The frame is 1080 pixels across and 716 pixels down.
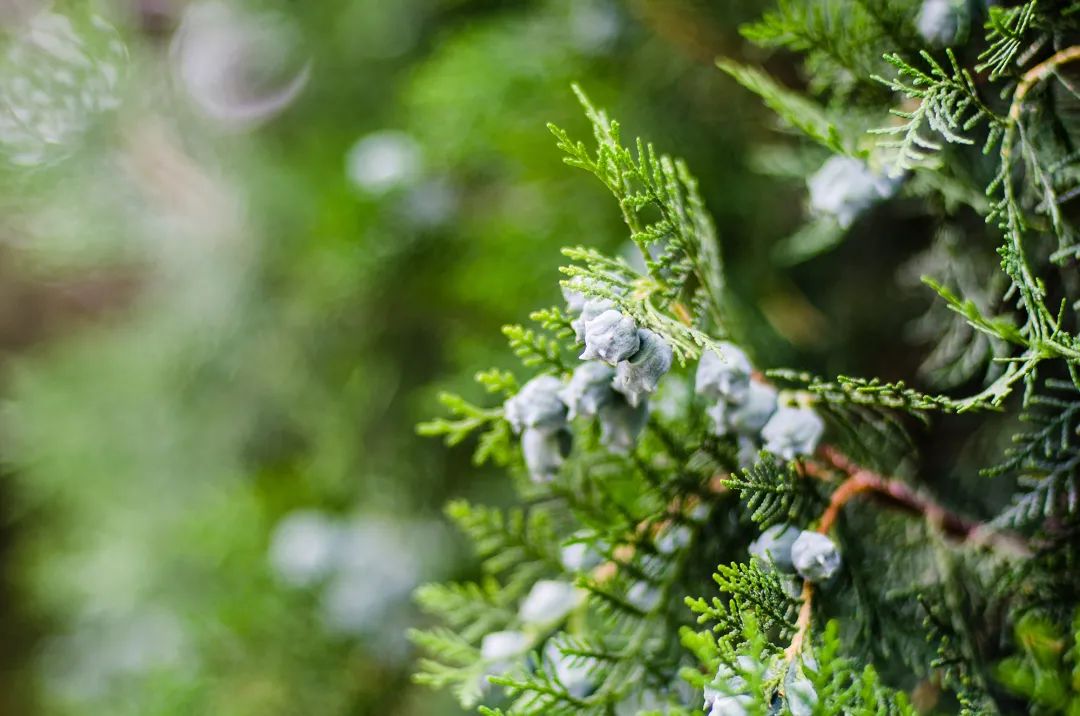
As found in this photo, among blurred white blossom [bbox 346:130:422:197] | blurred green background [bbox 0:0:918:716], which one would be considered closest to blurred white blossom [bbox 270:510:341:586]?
blurred green background [bbox 0:0:918:716]

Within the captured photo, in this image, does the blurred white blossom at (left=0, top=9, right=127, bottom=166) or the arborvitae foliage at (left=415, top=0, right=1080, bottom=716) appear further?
the blurred white blossom at (left=0, top=9, right=127, bottom=166)

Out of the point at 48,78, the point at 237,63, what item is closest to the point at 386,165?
the point at 48,78

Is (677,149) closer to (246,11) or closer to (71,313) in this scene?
(246,11)

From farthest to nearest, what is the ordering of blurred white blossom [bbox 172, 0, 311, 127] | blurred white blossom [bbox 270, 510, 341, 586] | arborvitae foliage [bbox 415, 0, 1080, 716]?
1. blurred white blossom [bbox 172, 0, 311, 127]
2. blurred white blossom [bbox 270, 510, 341, 586]
3. arborvitae foliage [bbox 415, 0, 1080, 716]

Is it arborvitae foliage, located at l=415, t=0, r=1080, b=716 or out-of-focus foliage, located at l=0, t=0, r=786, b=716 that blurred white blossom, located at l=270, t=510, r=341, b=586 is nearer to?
out-of-focus foliage, located at l=0, t=0, r=786, b=716

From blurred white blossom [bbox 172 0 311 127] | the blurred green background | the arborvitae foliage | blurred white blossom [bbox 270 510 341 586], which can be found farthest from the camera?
blurred white blossom [bbox 172 0 311 127]

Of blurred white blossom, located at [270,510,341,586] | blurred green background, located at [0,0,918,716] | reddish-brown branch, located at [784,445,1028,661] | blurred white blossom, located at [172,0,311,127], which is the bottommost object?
reddish-brown branch, located at [784,445,1028,661]

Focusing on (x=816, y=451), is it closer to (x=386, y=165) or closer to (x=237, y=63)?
(x=386, y=165)
